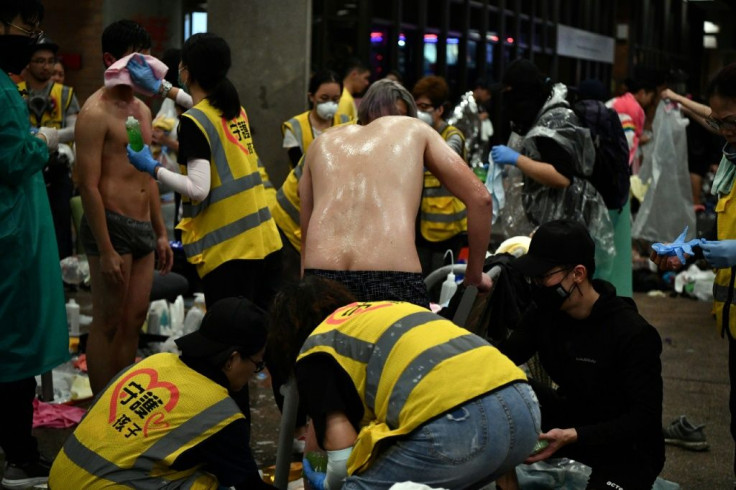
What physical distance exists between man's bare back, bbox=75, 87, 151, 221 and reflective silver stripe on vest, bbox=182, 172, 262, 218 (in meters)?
0.35

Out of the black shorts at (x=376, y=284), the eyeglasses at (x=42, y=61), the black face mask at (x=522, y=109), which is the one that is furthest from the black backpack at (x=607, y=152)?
the eyeglasses at (x=42, y=61)

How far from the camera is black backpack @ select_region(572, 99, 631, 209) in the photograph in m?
5.99

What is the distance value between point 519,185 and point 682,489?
1850 millimetres

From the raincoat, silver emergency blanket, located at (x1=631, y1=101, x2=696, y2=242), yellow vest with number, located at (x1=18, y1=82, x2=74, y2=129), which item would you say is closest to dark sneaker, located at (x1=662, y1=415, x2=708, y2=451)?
the raincoat

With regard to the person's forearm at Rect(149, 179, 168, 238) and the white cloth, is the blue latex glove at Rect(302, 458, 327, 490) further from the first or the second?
the person's forearm at Rect(149, 179, 168, 238)

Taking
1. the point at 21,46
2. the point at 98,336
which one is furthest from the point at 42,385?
the point at 21,46

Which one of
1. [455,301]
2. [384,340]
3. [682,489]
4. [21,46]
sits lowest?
[682,489]

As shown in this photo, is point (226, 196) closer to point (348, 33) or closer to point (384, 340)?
point (384, 340)

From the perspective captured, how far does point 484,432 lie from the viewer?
126 inches

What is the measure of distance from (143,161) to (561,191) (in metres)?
2.15

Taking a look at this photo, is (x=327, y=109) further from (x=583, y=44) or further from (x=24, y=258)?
(x=583, y=44)

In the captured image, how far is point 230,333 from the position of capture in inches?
148

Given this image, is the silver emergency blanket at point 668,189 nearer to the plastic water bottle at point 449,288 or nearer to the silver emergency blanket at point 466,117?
the silver emergency blanket at point 466,117

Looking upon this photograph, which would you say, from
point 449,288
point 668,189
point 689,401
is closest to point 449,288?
point 449,288
